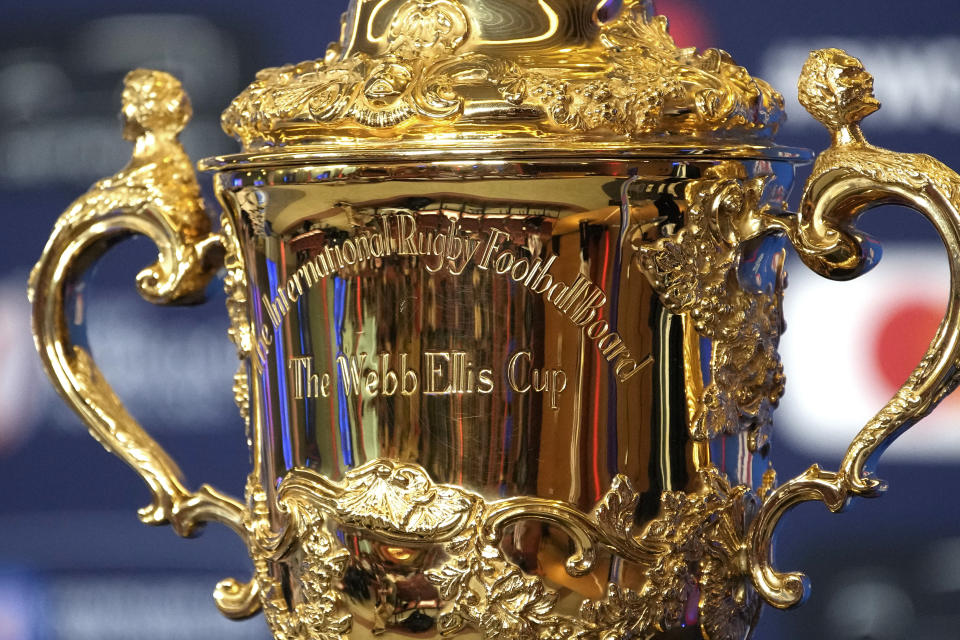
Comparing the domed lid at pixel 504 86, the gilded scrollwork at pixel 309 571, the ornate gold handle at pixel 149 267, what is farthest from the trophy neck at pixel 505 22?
the gilded scrollwork at pixel 309 571

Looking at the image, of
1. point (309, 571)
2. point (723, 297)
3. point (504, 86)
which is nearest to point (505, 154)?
point (504, 86)

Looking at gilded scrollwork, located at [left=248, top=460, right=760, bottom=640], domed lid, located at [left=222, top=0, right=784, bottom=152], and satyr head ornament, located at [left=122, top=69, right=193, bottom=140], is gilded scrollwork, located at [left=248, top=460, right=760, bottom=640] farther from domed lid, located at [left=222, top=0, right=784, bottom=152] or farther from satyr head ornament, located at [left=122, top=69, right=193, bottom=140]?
satyr head ornament, located at [left=122, top=69, right=193, bottom=140]

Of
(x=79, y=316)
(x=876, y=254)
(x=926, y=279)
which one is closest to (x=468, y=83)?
(x=876, y=254)

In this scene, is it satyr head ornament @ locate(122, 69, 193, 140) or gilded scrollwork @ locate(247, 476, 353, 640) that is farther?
satyr head ornament @ locate(122, 69, 193, 140)

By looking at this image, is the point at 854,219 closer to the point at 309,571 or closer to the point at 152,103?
the point at 309,571

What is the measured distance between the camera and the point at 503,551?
0.89 m

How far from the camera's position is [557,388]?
880 mm

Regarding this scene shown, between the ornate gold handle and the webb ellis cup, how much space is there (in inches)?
4.6

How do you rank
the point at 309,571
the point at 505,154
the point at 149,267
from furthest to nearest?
the point at 149,267
the point at 309,571
the point at 505,154

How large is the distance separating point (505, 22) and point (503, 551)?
40cm

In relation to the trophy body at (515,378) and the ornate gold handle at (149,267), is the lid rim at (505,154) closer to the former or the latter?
the trophy body at (515,378)

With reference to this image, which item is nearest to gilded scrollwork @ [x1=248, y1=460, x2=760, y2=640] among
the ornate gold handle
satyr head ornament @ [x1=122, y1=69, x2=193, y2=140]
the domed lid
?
the ornate gold handle

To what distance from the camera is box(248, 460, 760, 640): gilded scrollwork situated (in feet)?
2.91

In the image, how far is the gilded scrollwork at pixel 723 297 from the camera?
0.89 meters
